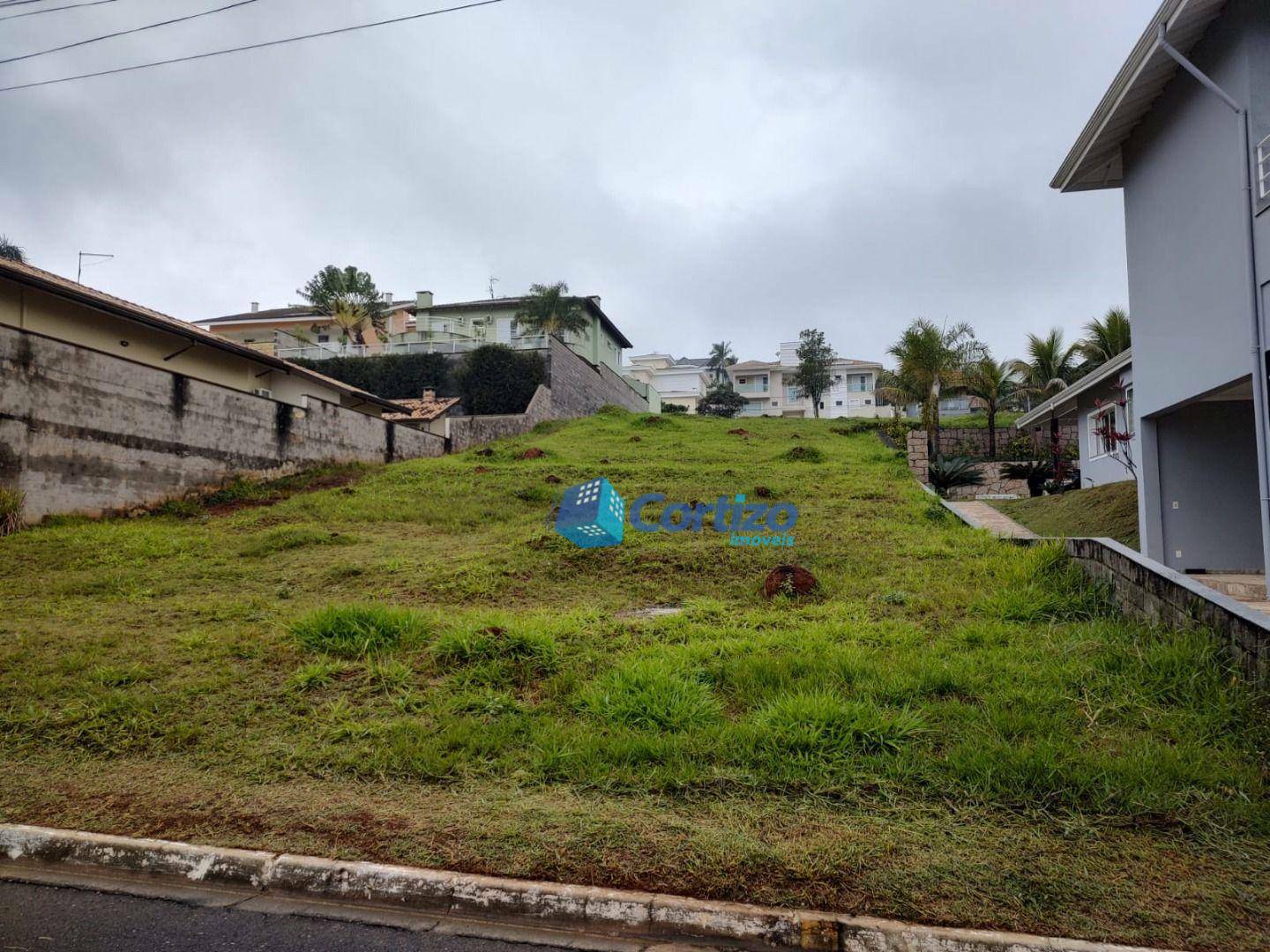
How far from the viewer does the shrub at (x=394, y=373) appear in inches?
1201

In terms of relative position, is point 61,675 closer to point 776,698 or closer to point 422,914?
point 422,914

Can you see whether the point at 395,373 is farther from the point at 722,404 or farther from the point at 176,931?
the point at 176,931

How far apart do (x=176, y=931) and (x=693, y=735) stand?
8.49 feet

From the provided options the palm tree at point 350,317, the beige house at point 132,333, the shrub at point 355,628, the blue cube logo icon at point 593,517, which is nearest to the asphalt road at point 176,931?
the shrub at point 355,628

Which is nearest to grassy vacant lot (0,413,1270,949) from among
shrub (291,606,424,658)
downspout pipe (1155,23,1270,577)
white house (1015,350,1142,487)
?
shrub (291,606,424,658)

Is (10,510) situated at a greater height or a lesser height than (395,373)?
lesser

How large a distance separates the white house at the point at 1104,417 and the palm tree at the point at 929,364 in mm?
8420

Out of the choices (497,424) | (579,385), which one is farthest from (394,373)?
(579,385)

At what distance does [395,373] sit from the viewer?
3094 cm

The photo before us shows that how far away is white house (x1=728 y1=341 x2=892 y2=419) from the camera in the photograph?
56656 mm

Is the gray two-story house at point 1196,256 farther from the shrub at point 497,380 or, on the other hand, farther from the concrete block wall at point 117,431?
the shrub at point 497,380

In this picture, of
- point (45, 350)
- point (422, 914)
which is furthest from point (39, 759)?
point (45, 350)

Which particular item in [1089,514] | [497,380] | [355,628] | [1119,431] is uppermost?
[497,380]

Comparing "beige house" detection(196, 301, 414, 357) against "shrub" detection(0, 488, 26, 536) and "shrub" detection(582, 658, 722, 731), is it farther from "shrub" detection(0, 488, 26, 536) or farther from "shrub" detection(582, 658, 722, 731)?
"shrub" detection(582, 658, 722, 731)
